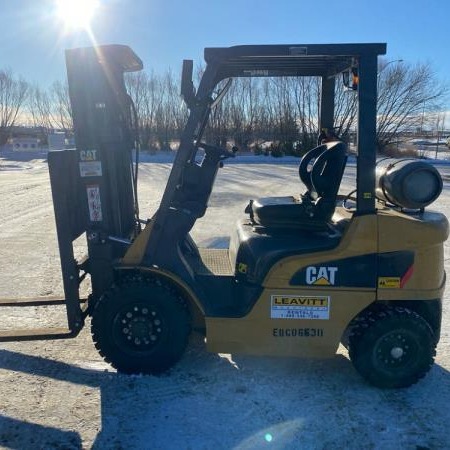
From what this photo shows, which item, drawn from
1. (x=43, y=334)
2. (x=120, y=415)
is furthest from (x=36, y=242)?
(x=120, y=415)

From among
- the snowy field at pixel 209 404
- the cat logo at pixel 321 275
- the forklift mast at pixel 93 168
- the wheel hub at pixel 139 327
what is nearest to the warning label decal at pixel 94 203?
the forklift mast at pixel 93 168

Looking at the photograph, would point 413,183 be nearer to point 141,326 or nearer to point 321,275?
point 321,275

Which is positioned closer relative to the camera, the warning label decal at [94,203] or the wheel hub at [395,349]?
the wheel hub at [395,349]

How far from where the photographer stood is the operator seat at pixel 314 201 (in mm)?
3299

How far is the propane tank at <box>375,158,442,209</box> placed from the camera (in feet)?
10.5

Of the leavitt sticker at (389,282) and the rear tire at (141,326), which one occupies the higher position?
the leavitt sticker at (389,282)

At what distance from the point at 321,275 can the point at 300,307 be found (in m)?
0.29

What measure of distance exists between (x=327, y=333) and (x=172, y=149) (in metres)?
34.3

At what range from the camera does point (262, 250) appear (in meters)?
3.41

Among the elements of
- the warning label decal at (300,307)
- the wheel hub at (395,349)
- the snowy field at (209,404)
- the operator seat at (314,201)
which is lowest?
the snowy field at (209,404)

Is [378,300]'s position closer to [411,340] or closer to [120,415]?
[411,340]

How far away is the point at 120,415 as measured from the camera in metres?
3.12

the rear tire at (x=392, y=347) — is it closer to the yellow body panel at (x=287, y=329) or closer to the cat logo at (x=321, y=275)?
the yellow body panel at (x=287, y=329)

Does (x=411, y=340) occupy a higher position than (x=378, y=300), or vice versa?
(x=378, y=300)
